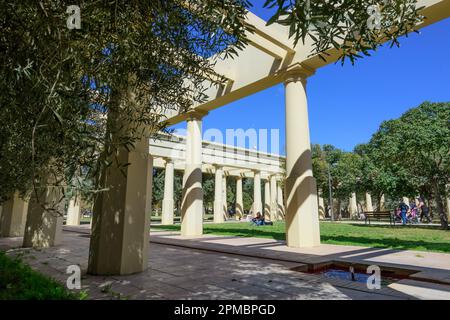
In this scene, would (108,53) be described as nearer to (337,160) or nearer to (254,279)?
(254,279)

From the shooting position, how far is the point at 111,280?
509cm

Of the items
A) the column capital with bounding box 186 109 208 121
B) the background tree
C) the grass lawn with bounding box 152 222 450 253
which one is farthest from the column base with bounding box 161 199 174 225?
the background tree

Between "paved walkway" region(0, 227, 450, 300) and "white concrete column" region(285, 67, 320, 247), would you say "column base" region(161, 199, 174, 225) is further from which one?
"paved walkway" region(0, 227, 450, 300)

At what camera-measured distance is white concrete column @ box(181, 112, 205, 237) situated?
13.7m

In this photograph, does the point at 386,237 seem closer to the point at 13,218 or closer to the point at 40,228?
the point at 40,228

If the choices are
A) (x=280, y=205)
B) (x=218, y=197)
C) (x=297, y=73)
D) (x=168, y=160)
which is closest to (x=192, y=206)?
(x=297, y=73)

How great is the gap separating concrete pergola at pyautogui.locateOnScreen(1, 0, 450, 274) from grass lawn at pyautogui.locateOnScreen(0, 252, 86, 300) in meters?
1.14

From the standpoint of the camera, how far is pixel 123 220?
5.57 metres

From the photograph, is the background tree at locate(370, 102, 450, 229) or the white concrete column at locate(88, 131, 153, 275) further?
the background tree at locate(370, 102, 450, 229)

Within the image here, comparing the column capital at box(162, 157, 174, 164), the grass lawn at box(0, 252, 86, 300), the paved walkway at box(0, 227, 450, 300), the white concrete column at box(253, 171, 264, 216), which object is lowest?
the paved walkway at box(0, 227, 450, 300)

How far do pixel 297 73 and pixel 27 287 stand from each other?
918 centimetres

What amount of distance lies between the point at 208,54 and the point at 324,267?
505 centimetres
